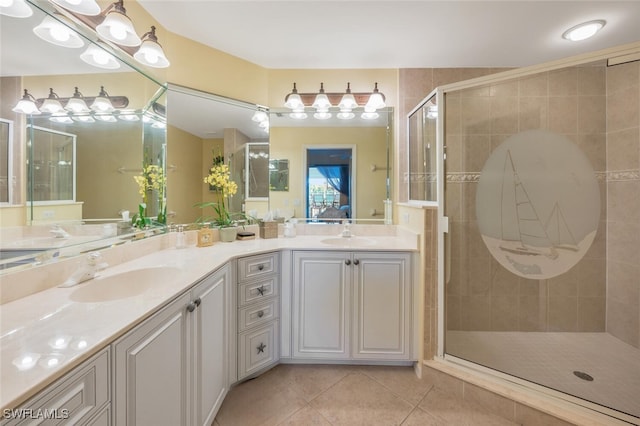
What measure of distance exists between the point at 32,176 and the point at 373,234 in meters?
2.08

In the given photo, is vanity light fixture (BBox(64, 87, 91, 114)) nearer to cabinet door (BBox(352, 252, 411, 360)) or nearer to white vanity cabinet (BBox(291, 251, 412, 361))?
white vanity cabinet (BBox(291, 251, 412, 361))

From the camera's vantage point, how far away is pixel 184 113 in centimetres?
181

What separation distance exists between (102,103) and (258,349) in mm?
1684

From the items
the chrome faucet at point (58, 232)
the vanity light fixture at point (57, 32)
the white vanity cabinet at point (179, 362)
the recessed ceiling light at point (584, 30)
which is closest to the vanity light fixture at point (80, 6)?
the vanity light fixture at point (57, 32)

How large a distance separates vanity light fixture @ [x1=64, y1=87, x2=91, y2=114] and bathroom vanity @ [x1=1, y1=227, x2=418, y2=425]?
27.8 inches

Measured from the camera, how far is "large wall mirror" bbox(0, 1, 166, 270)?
0.88m

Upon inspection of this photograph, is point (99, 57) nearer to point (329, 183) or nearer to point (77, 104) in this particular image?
point (77, 104)

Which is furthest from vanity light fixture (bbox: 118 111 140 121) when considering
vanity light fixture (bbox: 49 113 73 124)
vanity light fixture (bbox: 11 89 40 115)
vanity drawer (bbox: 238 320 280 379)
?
vanity drawer (bbox: 238 320 280 379)

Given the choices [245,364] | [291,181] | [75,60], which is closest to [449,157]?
[291,181]

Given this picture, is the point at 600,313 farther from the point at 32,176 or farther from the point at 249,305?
the point at 32,176

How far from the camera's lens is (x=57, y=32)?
1032 mm

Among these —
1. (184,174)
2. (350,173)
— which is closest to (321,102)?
(350,173)

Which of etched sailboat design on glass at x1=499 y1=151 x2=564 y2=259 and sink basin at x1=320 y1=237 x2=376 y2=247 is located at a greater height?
etched sailboat design on glass at x1=499 y1=151 x2=564 y2=259

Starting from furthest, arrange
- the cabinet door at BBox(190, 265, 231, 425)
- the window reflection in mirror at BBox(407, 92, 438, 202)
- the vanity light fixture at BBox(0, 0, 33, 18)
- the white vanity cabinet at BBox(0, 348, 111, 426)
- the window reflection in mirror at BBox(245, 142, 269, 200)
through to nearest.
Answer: the window reflection in mirror at BBox(245, 142, 269, 200) < the window reflection in mirror at BBox(407, 92, 438, 202) < the cabinet door at BBox(190, 265, 231, 425) < the vanity light fixture at BBox(0, 0, 33, 18) < the white vanity cabinet at BBox(0, 348, 111, 426)
